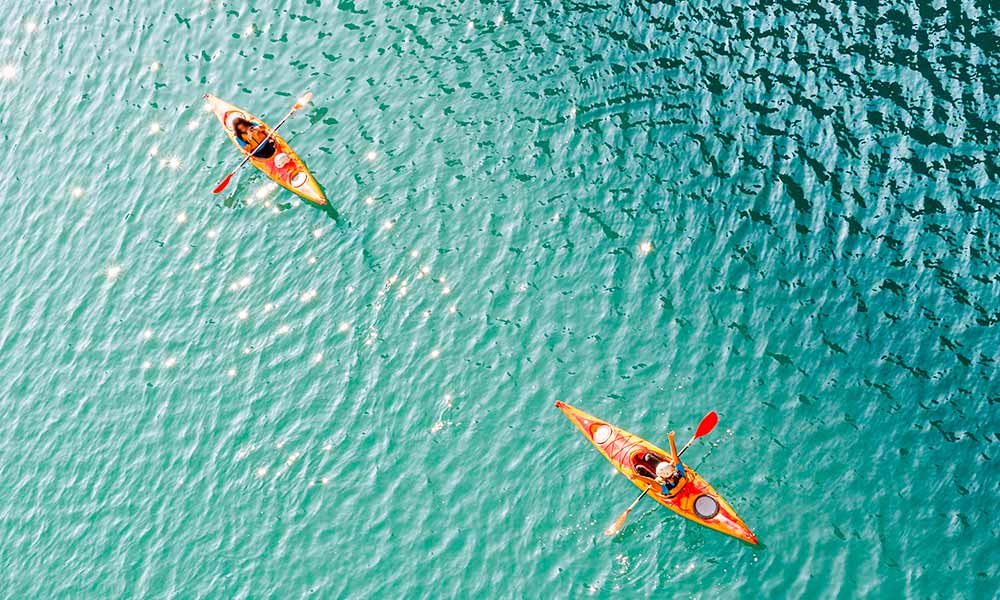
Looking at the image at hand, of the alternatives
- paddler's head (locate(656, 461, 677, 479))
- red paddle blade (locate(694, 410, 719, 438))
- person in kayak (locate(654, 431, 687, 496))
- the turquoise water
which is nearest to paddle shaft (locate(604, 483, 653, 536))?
the turquoise water

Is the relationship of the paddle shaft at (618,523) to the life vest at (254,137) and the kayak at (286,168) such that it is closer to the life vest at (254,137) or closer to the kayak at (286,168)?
the kayak at (286,168)

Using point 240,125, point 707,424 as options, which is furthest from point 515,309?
point 240,125

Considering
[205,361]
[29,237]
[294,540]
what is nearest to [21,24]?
[29,237]

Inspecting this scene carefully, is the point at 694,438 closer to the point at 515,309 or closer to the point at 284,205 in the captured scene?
the point at 515,309

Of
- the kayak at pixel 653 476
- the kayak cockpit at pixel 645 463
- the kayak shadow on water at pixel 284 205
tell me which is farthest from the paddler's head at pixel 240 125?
the kayak cockpit at pixel 645 463

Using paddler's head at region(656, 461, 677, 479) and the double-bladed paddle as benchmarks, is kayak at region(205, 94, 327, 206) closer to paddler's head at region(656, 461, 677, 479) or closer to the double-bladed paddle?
the double-bladed paddle

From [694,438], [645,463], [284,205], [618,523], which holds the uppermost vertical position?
[694,438]
